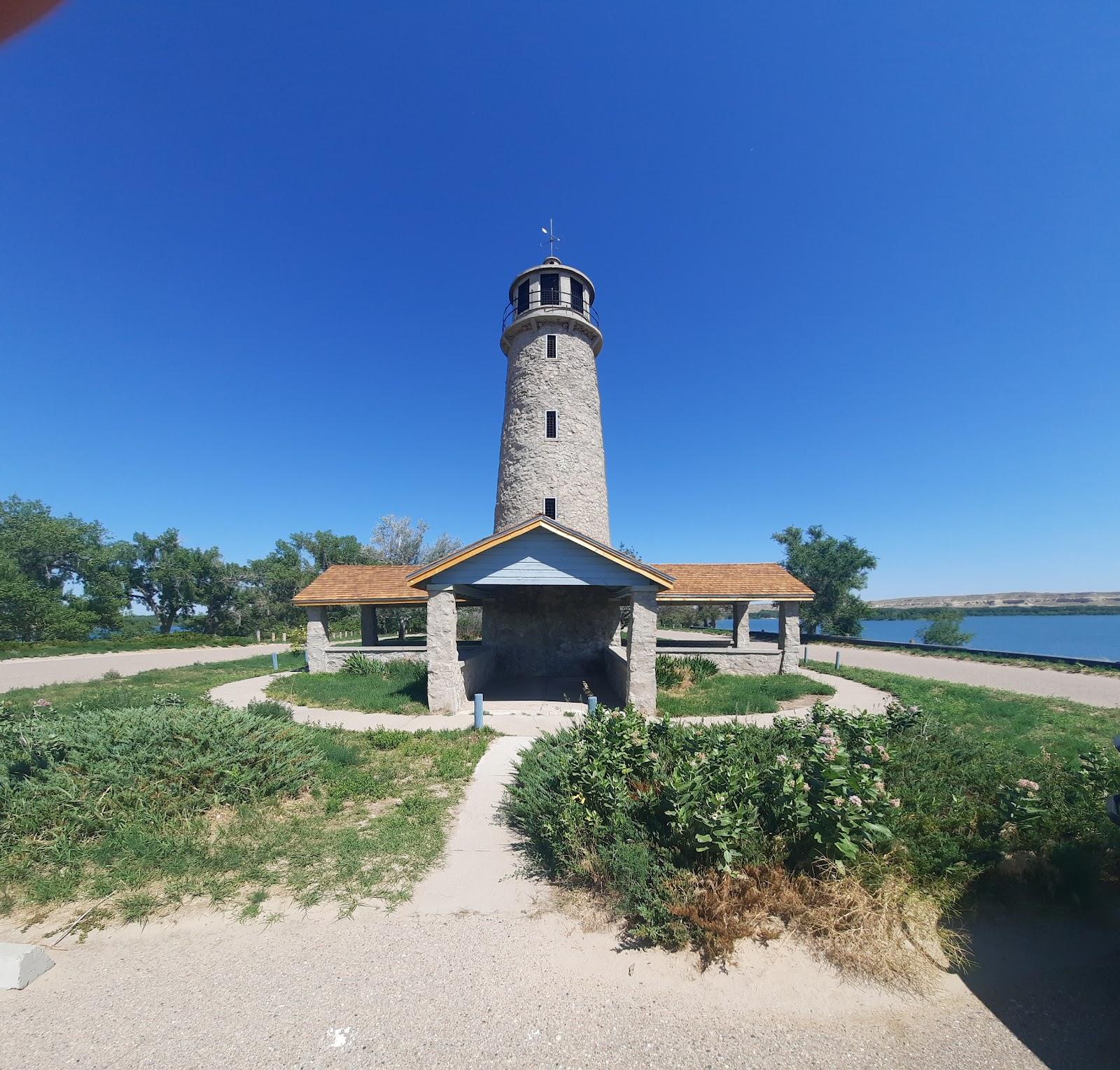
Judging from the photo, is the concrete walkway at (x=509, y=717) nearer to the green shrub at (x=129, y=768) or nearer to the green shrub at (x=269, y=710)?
the green shrub at (x=269, y=710)

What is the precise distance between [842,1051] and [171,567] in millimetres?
55592

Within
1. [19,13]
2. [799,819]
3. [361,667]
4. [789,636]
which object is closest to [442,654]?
[361,667]

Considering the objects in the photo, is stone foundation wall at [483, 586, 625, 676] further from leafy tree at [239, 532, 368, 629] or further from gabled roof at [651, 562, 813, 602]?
leafy tree at [239, 532, 368, 629]

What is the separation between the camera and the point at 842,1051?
275cm

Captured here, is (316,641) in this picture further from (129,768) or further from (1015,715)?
(1015,715)

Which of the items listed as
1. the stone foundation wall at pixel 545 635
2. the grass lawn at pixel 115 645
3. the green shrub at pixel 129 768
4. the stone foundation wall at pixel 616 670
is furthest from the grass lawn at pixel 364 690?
the grass lawn at pixel 115 645

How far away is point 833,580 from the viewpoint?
3975 cm

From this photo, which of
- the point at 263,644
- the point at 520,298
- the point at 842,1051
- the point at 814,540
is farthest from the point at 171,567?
the point at 814,540

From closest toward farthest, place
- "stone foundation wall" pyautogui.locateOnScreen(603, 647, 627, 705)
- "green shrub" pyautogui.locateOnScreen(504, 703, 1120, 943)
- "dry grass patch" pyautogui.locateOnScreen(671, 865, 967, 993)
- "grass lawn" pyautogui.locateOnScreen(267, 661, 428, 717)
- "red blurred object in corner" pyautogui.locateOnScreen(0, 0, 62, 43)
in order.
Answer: "red blurred object in corner" pyautogui.locateOnScreen(0, 0, 62, 43) → "dry grass patch" pyautogui.locateOnScreen(671, 865, 967, 993) → "green shrub" pyautogui.locateOnScreen(504, 703, 1120, 943) → "grass lawn" pyautogui.locateOnScreen(267, 661, 428, 717) → "stone foundation wall" pyautogui.locateOnScreen(603, 647, 627, 705)

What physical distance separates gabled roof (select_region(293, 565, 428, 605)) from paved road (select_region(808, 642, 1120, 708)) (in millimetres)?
19315

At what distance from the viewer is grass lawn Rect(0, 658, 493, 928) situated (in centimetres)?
420

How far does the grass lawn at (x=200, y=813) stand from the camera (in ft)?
13.8

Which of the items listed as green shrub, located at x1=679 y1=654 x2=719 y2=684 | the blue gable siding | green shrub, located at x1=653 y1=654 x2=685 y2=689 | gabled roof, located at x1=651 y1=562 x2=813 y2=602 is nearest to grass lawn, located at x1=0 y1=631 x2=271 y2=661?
the blue gable siding

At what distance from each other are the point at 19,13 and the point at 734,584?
17.4 m
